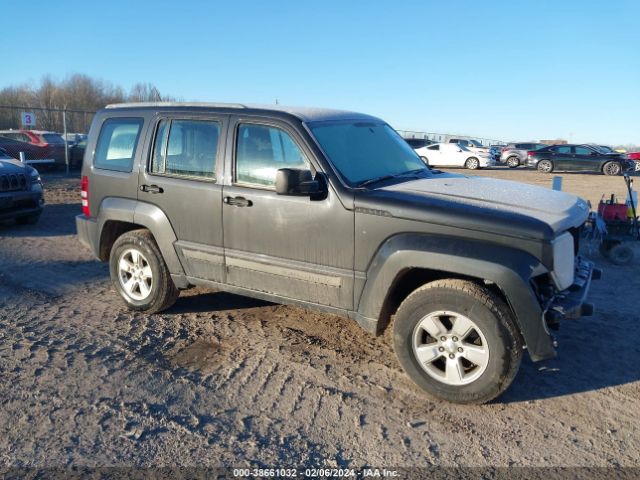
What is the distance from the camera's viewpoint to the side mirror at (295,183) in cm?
384

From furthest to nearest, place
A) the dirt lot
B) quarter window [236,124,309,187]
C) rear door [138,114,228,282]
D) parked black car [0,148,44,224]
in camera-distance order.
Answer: parked black car [0,148,44,224]
rear door [138,114,228,282]
quarter window [236,124,309,187]
the dirt lot

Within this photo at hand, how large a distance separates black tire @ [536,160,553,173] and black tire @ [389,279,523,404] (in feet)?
84.6

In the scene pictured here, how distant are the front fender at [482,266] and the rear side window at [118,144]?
279 cm

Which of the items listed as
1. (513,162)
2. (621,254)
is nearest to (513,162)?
(513,162)

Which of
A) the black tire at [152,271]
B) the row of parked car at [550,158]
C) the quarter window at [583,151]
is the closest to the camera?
the black tire at [152,271]

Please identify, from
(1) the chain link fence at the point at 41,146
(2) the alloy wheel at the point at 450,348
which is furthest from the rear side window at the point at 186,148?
(1) the chain link fence at the point at 41,146

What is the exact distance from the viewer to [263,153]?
173 inches

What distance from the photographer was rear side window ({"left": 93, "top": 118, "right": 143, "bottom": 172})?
201 inches

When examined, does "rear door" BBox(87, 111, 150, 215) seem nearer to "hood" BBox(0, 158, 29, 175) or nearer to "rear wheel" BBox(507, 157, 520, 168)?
"hood" BBox(0, 158, 29, 175)

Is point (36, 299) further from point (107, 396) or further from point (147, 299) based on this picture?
point (107, 396)

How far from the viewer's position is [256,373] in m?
4.03

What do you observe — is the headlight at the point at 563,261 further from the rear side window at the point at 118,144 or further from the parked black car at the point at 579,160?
the parked black car at the point at 579,160

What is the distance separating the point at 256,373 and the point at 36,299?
2996 mm

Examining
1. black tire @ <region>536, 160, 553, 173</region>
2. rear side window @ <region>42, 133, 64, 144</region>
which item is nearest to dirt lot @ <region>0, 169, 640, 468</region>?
rear side window @ <region>42, 133, 64, 144</region>
